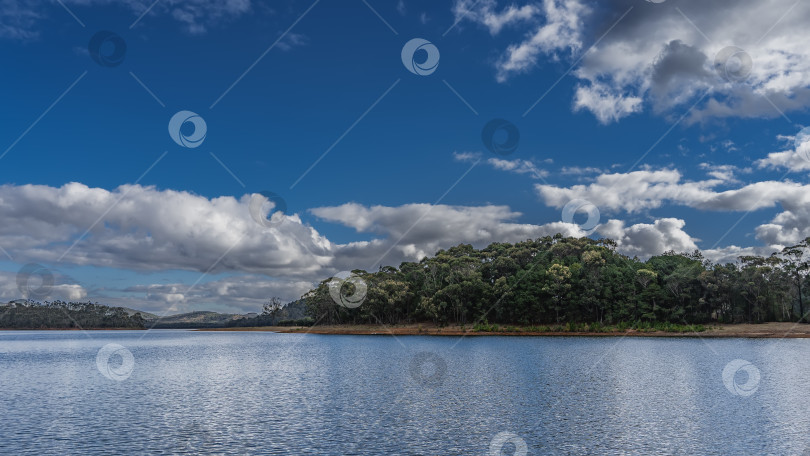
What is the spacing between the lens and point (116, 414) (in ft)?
111

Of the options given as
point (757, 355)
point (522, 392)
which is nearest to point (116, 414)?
point (522, 392)

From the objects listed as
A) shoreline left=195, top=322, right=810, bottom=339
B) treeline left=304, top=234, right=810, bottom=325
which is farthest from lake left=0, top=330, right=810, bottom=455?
treeline left=304, top=234, right=810, bottom=325

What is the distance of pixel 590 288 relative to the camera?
133 meters

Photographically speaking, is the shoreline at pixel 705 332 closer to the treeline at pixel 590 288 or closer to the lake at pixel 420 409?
the treeline at pixel 590 288

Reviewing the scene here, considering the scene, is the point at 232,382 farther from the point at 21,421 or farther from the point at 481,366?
the point at 481,366

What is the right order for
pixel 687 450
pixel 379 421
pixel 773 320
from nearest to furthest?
pixel 687 450 → pixel 379 421 → pixel 773 320

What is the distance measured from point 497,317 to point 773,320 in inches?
2605

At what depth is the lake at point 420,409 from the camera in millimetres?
25688

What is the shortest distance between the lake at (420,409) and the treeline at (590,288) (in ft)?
235

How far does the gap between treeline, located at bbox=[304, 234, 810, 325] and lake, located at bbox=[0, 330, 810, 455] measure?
71.8m

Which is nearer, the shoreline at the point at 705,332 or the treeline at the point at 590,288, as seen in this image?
the shoreline at the point at 705,332

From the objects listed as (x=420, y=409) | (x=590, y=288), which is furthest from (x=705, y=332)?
(x=420, y=409)

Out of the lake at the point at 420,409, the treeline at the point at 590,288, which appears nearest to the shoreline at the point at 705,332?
the treeline at the point at 590,288

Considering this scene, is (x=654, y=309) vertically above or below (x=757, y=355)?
above
